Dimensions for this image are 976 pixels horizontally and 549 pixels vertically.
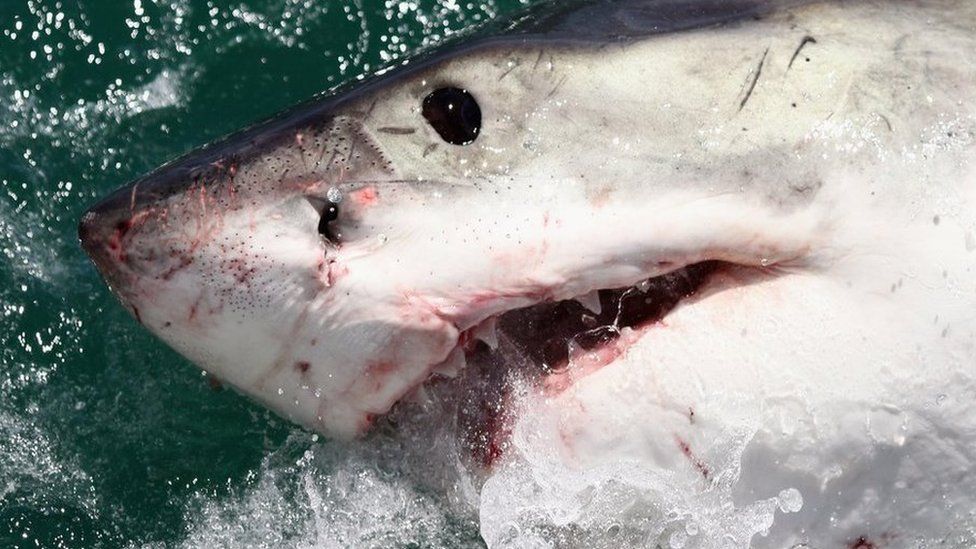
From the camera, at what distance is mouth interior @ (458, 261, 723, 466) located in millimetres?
1597

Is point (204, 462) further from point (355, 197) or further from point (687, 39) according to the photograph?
point (687, 39)

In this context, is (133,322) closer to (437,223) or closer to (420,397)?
(420,397)

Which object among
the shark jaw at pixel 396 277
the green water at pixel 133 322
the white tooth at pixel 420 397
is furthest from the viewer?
the green water at pixel 133 322

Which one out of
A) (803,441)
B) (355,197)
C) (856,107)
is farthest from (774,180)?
(355,197)

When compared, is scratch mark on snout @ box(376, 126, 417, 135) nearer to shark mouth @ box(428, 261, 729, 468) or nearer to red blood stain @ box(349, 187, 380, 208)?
red blood stain @ box(349, 187, 380, 208)

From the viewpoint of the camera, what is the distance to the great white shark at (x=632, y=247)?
60.4 inches

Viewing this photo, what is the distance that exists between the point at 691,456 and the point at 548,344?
0.70 feet

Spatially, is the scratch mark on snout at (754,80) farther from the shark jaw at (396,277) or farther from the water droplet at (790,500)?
the water droplet at (790,500)

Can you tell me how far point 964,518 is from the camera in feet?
5.66

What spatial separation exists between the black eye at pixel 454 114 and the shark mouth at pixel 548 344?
0.71ft

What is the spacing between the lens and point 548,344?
5.42 feet

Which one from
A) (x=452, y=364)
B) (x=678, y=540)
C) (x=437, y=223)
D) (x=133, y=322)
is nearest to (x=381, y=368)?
(x=452, y=364)

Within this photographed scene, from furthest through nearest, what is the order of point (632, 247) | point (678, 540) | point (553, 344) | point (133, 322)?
point (133, 322), point (678, 540), point (553, 344), point (632, 247)

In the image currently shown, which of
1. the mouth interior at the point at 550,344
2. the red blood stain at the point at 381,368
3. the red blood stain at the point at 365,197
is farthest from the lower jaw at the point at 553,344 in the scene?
the red blood stain at the point at 365,197
